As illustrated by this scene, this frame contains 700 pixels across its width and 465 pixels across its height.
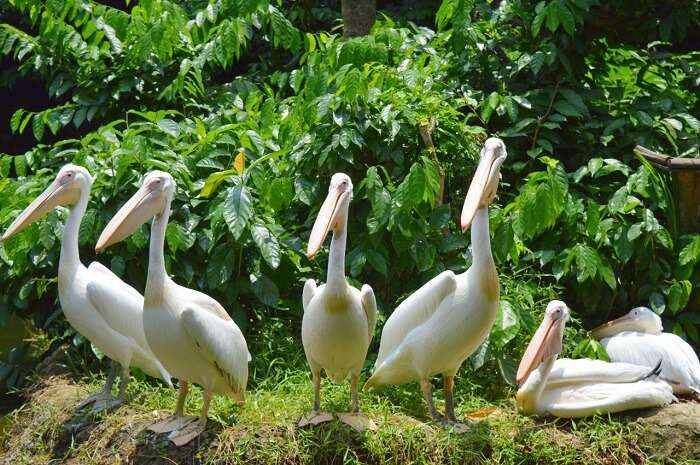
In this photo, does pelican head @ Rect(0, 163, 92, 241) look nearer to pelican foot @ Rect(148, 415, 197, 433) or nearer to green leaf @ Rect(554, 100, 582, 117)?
pelican foot @ Rect(148, 415, 197, 433)

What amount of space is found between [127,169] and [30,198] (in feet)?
2.23

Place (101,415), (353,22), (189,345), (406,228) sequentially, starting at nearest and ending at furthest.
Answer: (189,345) < (101,415) < (406,228) < (353,22)

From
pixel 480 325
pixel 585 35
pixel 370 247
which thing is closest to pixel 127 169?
pixel 370 247

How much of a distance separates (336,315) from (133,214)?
1146 millimetres

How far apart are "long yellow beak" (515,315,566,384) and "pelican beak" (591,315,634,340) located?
82cm

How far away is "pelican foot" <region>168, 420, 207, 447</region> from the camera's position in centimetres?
511

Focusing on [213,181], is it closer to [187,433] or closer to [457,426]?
[187,433]

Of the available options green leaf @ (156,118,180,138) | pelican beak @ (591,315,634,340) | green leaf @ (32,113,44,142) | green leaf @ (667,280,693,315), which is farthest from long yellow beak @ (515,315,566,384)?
green leaf @ (32,113,44,142)

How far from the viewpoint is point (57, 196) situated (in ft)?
19.1

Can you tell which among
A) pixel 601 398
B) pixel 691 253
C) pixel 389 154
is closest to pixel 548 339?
pixel 601 398

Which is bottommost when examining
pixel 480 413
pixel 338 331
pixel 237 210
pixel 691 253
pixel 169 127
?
pixel 480 413

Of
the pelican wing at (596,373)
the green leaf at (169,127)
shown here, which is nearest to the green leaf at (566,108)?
the pelican wing at (596,373)

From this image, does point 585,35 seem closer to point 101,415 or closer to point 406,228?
point 406,228

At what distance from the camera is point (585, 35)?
7.95 m
